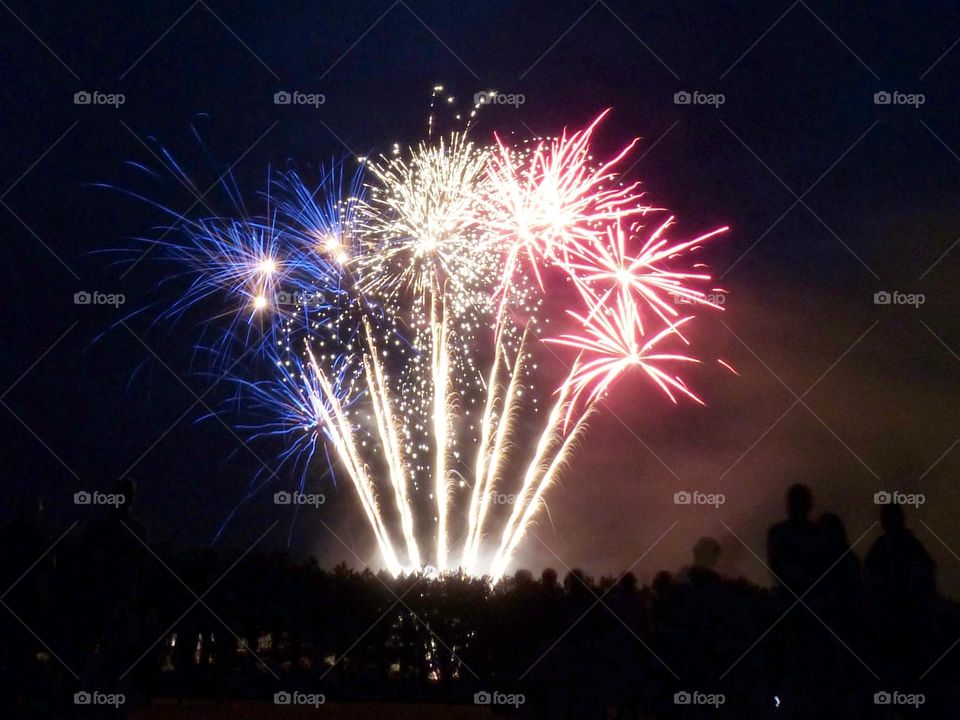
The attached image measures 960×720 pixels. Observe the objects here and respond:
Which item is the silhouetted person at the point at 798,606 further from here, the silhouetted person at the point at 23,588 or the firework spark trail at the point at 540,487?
the silhouetted person at the point at 23,588

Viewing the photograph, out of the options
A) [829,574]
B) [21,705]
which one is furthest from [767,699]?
[21,705]

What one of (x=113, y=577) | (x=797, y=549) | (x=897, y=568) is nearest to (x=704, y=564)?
(x=797, y=549)

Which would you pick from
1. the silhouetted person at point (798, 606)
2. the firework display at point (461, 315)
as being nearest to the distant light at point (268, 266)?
the firework display at point (461, 315)

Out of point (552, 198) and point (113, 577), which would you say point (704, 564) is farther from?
point (113, 577)

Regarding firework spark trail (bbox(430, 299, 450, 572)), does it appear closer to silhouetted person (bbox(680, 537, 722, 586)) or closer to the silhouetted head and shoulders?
silhouetted person (bbox(680, 537, 722, 586))

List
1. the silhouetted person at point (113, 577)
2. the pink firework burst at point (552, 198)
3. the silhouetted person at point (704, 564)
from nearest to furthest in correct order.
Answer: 1. the silhouetted person at point (113, 577)
2. the silhouetted person at point (704, 564)
3. the pink firework burst at point (552, 198)
